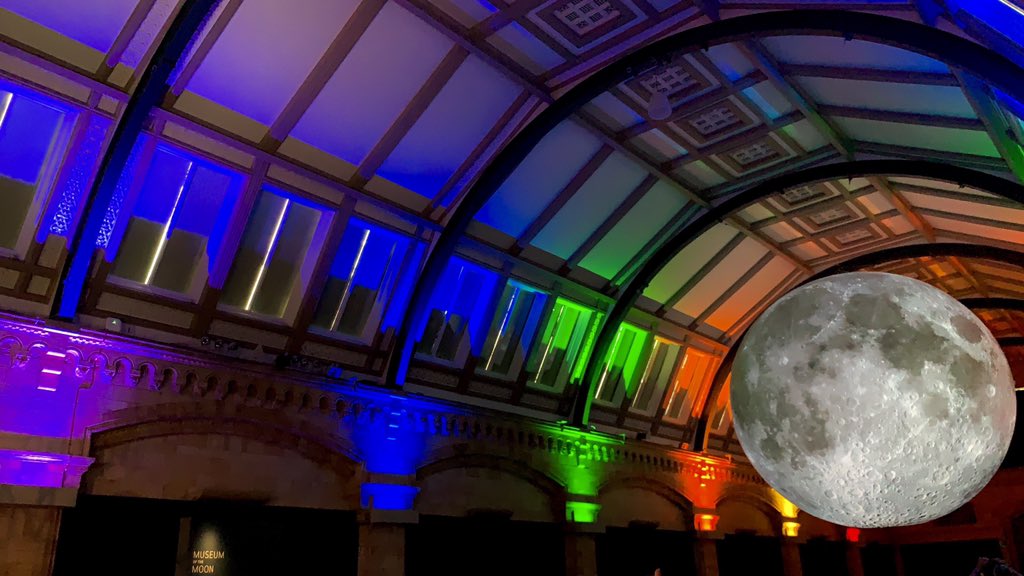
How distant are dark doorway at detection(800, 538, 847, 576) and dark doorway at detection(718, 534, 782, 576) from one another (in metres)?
1.24

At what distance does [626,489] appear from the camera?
15203 mm

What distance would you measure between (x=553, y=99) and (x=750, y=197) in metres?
4.62

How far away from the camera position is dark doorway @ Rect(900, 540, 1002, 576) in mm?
21297

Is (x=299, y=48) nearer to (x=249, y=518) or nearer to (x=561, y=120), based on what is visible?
(x=561, y=120)

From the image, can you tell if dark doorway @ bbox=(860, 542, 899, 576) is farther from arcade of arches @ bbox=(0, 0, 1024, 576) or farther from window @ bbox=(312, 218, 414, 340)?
window @ bbox=(312, 218, 414, 340)

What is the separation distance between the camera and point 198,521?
8883mm

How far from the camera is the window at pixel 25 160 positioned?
776cm

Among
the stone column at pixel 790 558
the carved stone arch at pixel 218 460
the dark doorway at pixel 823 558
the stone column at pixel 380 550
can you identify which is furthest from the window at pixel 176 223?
the dark doorway at pixel 823 558

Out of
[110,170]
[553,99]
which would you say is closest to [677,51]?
[553,99]

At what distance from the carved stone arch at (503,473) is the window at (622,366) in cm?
245

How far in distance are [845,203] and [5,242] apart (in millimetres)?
13694

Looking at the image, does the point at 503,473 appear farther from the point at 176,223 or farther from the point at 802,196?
the point at 802,196

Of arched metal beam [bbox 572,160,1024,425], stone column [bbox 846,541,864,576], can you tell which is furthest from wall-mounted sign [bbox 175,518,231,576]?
stone column [bbox 846,541,864,576]

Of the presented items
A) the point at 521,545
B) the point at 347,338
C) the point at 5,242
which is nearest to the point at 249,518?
the point at 347,338
